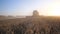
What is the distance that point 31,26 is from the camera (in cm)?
338

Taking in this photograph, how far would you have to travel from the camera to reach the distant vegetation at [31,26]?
10.0ft

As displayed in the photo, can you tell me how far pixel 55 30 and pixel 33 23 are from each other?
60 centimetres

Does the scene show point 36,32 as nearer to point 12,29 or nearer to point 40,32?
point 40,32

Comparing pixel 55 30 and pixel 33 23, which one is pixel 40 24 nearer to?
pixel 33 23

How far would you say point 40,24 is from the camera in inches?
136

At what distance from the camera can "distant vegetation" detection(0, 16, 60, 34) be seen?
305 centimetres

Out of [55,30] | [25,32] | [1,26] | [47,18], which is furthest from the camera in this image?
[47,18]

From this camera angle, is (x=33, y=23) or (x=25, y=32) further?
(x=33, y=23)

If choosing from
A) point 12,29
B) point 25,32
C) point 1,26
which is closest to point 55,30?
point 25,32

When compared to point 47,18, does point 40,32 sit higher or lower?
lower

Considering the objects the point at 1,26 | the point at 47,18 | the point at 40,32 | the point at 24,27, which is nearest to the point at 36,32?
the point at 40,32

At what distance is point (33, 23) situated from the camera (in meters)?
3.50

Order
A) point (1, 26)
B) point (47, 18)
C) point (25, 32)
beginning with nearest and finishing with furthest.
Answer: point (1, 26) < point (25, 32) < point (47, 18)

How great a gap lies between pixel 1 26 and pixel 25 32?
0.60 m
